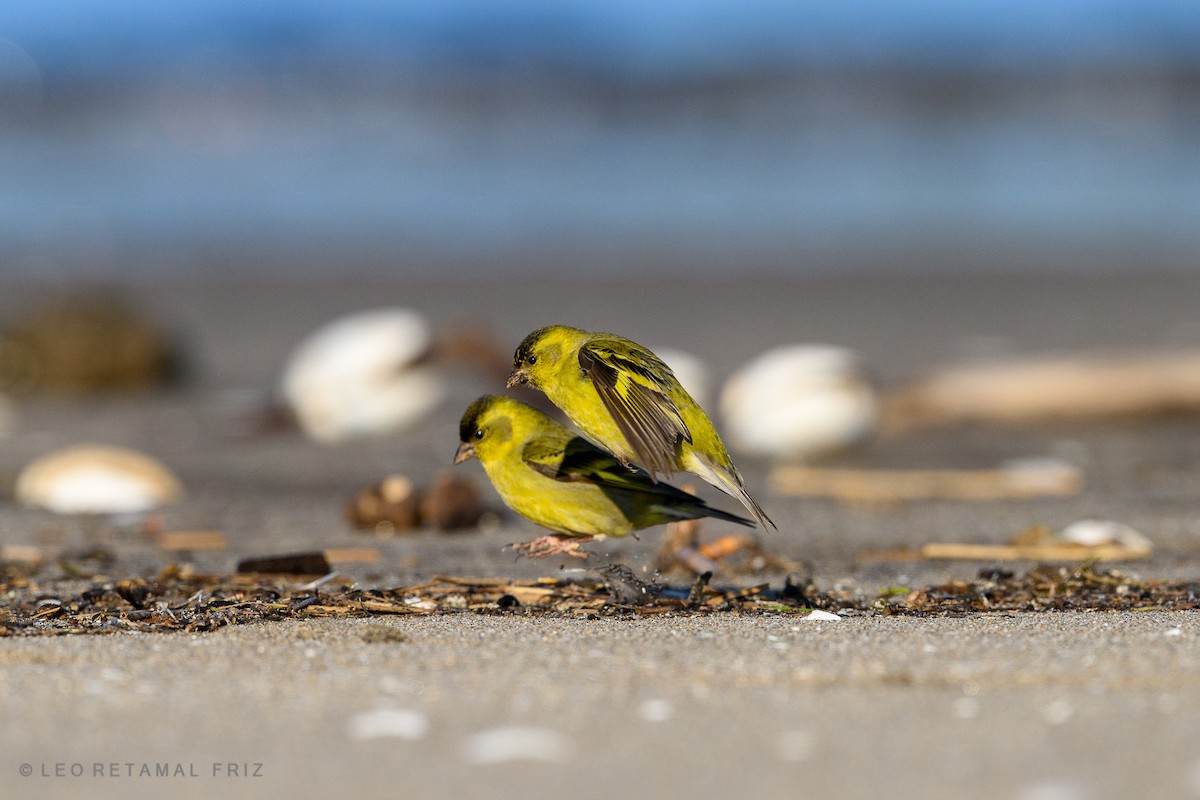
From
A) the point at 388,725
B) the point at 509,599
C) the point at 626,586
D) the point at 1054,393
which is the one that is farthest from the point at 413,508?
the point at 1054,393

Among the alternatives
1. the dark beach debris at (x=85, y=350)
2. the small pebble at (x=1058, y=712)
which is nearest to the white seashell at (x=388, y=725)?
the small pebble at (x=1058, y=712)

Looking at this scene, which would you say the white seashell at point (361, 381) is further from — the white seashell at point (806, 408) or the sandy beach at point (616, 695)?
the sandy beach at point (616, 695)

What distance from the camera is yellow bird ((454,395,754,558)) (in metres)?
3.70

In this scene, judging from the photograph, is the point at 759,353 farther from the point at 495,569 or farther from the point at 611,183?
the point at 611,183

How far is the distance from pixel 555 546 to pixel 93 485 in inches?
102

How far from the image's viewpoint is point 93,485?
18.7ft

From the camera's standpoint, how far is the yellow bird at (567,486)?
3.70 metres

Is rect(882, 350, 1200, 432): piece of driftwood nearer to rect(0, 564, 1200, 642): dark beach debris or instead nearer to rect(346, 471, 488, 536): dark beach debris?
rect(346, 471, 488, 536): dark beach debris

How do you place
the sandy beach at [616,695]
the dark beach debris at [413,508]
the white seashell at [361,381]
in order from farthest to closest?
the white seashell at [361,381]
the dark beach debris at [413,508]
the sandy beach at [616,695]

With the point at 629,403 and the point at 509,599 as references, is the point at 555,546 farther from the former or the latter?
the point at 629,403

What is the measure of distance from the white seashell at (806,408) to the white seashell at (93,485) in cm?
274

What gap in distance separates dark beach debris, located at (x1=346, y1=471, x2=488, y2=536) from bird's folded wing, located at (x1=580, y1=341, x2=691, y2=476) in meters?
1.75

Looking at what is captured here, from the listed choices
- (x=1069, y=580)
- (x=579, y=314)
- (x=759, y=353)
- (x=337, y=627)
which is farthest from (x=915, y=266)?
(x=337, y=627)

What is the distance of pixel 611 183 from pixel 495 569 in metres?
22.5
